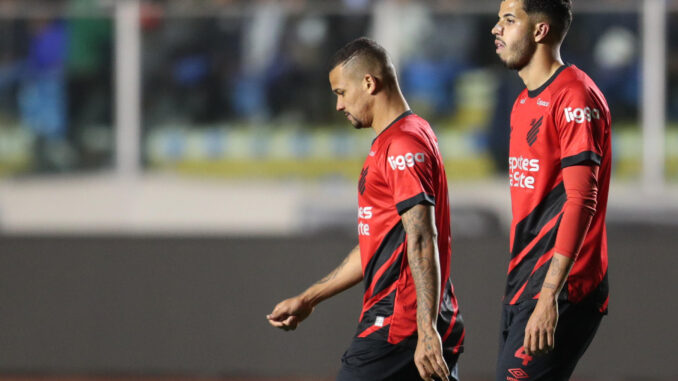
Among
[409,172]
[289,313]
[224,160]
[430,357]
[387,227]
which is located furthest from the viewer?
[224,160]

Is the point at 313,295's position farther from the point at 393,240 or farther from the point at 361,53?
the point at 361,53

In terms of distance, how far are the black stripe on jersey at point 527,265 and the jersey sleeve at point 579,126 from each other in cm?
24

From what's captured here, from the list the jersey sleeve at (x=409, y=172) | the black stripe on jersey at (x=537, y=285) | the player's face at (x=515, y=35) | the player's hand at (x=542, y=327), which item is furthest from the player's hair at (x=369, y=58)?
the player's hand at (x=542, y=327)

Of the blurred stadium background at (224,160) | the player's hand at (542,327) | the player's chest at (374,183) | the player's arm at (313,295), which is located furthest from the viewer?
the blurred stadium background at (224,160)

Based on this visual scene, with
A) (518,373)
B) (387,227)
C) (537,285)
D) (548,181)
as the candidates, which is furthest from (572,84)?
(518,373)

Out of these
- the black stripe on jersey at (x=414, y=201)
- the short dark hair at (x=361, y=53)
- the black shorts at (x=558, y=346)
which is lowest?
the black shorts at (x=558, y=346)

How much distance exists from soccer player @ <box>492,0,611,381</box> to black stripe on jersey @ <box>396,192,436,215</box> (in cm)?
33

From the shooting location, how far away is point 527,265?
333cm

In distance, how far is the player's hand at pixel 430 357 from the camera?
3.14 meters

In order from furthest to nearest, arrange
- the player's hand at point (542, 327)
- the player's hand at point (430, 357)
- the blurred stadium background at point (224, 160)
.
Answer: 1. the blurred stadium background at point (224, 160)
2. the player's hand at point (430, 357)
3. the player's hand at point (542, 327)

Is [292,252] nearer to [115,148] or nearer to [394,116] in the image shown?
[115,148]

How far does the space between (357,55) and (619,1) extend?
191 inches

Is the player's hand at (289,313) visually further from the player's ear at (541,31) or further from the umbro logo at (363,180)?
the player's ear at (541,31)

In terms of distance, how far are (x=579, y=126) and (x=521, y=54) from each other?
1.13ft
